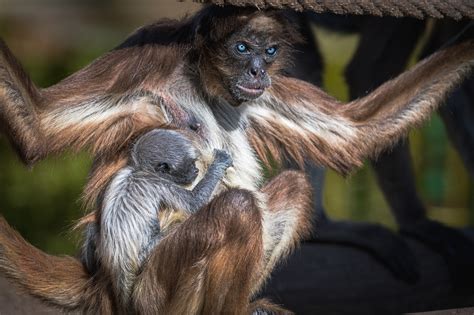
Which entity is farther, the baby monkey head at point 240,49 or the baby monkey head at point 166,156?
the baby monkey head at point 240,49

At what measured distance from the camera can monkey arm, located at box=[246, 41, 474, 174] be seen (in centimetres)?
827

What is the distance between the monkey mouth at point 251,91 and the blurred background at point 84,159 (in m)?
3.92

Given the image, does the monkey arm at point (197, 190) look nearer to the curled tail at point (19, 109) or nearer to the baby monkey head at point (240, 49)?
the baby monkey head at point (240, 49)

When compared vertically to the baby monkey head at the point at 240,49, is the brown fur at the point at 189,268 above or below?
below

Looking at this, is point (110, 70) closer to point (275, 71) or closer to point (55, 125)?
point (55, 125)

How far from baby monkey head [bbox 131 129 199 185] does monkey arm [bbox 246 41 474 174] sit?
842 millimetres

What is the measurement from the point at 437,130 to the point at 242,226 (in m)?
5.77

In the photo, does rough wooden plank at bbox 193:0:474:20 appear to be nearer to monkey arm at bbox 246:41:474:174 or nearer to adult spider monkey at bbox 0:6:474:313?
adult spider monkey at bbox 0:6:474:313

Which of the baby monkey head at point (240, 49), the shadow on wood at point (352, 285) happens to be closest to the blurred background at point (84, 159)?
the shadow on wood at point (352, 285)

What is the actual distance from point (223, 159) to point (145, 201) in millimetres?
596

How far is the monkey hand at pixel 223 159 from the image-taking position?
7604 millimetres

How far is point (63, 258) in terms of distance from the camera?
7.84 m

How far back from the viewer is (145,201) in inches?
288

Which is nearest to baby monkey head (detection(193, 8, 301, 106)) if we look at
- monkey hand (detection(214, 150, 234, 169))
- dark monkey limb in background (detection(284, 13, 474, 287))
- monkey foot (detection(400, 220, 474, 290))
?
monkey hand (detection(214, 150, 234, 169))
